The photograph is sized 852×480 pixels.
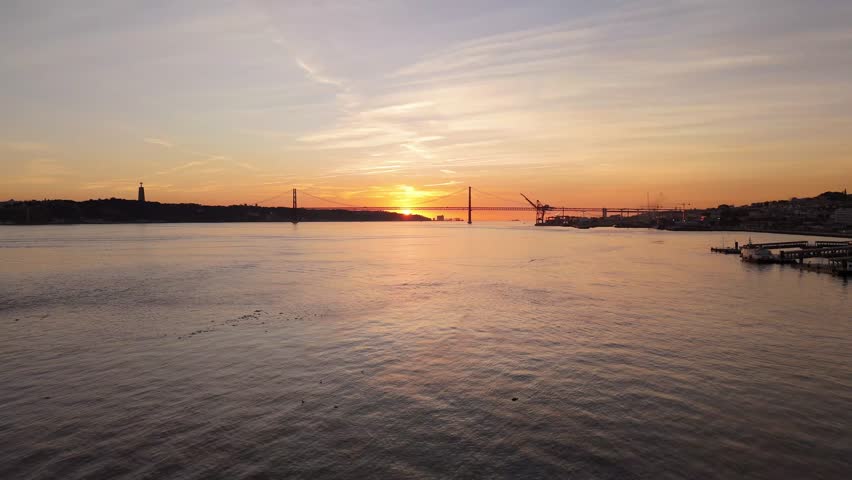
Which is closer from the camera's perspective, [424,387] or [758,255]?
[424,387]

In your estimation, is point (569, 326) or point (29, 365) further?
point (569, 326)

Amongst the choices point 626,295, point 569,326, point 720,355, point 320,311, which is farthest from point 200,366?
point 626,295

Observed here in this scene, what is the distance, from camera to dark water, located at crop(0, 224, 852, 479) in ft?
36.1

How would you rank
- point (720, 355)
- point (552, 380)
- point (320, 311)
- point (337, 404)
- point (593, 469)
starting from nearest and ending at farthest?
point (593, 469), point (337, 404), point (552, 380), point (720, 355), point (320, 311)

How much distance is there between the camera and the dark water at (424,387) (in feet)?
36.1

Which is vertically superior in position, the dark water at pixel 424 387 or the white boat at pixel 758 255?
the white boat at pixel 758 255

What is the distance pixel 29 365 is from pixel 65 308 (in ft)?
46.0

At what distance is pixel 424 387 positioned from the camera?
15.7 metres

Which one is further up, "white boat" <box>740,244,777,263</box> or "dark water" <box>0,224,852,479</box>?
"white boat" <box>740,244,777,263</box>

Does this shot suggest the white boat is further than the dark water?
Yes

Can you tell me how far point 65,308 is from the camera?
29766mm

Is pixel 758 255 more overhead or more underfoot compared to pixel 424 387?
more overhead

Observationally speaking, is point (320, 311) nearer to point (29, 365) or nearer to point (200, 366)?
point (200, 366)

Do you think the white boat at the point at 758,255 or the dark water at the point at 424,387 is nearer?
the dark water at the point at 424,387
